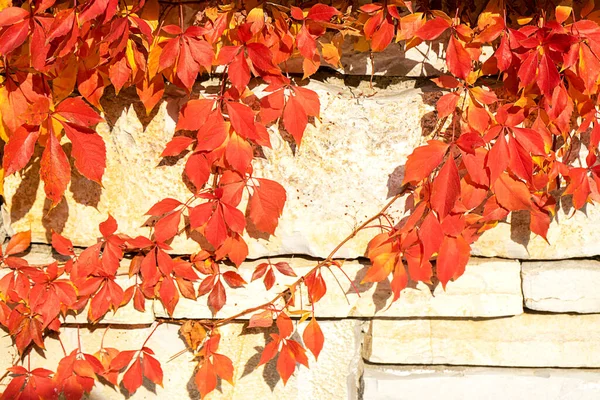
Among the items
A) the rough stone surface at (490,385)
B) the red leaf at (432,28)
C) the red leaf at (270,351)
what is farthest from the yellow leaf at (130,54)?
the rough stone surface at (490,385)

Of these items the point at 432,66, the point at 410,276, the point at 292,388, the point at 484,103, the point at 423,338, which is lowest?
the point at 292,388

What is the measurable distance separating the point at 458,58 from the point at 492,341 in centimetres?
69

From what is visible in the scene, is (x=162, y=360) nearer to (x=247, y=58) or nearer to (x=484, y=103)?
(x=247, y=58)

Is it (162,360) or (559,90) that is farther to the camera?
(162,360)

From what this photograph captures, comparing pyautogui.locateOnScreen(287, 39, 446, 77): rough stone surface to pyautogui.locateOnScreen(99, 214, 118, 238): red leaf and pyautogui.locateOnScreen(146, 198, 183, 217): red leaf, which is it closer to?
pyautogui.locateOnScreen(146, 198, 183, 217): red leaf

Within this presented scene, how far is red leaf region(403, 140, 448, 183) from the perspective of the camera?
120cm

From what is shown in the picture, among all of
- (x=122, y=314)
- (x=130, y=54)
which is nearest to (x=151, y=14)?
(x=130, y=54)

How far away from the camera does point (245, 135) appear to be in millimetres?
1203

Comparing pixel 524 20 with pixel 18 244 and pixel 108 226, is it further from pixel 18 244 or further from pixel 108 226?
pixel 18 244

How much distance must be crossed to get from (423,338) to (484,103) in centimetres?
58

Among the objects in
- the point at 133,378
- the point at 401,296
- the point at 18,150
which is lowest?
the point at 133,378

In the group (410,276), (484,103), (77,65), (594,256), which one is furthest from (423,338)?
(77,65)

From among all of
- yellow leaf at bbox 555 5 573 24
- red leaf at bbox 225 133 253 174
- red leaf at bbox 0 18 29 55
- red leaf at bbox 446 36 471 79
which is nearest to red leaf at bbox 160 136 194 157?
red leaf at bbox 225 133 253 174

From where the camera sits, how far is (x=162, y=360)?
4.71ft
